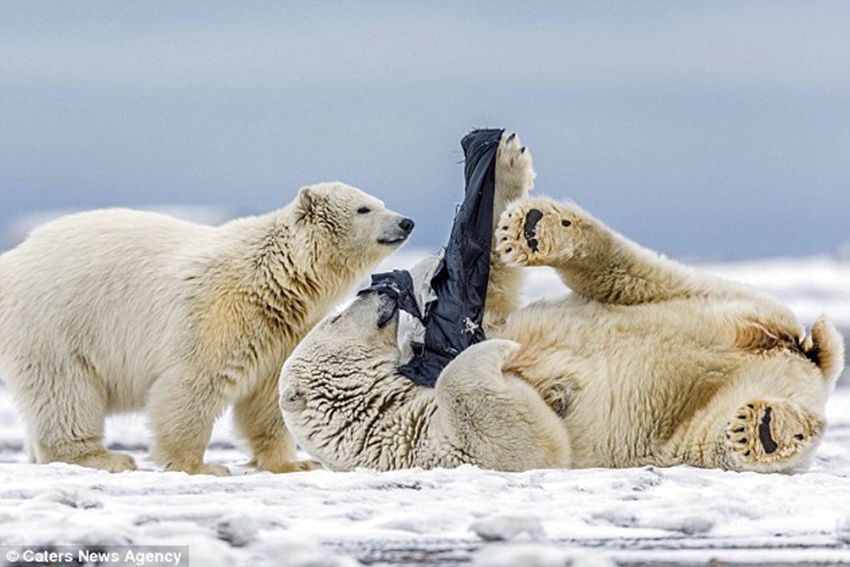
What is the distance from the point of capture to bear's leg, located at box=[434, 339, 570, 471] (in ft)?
15.3

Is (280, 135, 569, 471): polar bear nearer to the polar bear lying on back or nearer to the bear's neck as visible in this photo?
the polar bear lying on back

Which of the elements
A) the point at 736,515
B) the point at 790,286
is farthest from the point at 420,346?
the point at 790,286

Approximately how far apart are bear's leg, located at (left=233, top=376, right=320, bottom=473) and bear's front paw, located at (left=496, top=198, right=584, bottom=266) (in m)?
2.31

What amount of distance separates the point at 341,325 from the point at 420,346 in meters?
0.38

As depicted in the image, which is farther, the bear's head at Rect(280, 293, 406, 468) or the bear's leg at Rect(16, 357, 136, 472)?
the bear's leg at Rect(16, 357, 136, 472)

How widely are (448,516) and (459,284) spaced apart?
1888 mm

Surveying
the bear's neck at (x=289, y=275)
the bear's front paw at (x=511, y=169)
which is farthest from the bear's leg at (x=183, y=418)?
the bear's front paw at (x=511, y=169)

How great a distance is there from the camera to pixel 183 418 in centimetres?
663

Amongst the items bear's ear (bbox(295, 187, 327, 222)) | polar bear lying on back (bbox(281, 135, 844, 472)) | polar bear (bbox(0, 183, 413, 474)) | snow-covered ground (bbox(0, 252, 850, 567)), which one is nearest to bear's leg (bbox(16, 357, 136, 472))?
polar bear (bbox(0, 183, 413, 474))

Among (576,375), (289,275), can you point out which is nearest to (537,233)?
(576,375)

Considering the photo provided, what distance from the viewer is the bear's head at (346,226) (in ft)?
23.4

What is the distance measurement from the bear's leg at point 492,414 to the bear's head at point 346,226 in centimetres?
246

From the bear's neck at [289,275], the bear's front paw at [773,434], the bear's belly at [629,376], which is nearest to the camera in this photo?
the bear's front paw at [773,434]

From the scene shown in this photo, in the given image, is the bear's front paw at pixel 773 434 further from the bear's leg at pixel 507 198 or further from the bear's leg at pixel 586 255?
the bear's leg at pixel 507 198
